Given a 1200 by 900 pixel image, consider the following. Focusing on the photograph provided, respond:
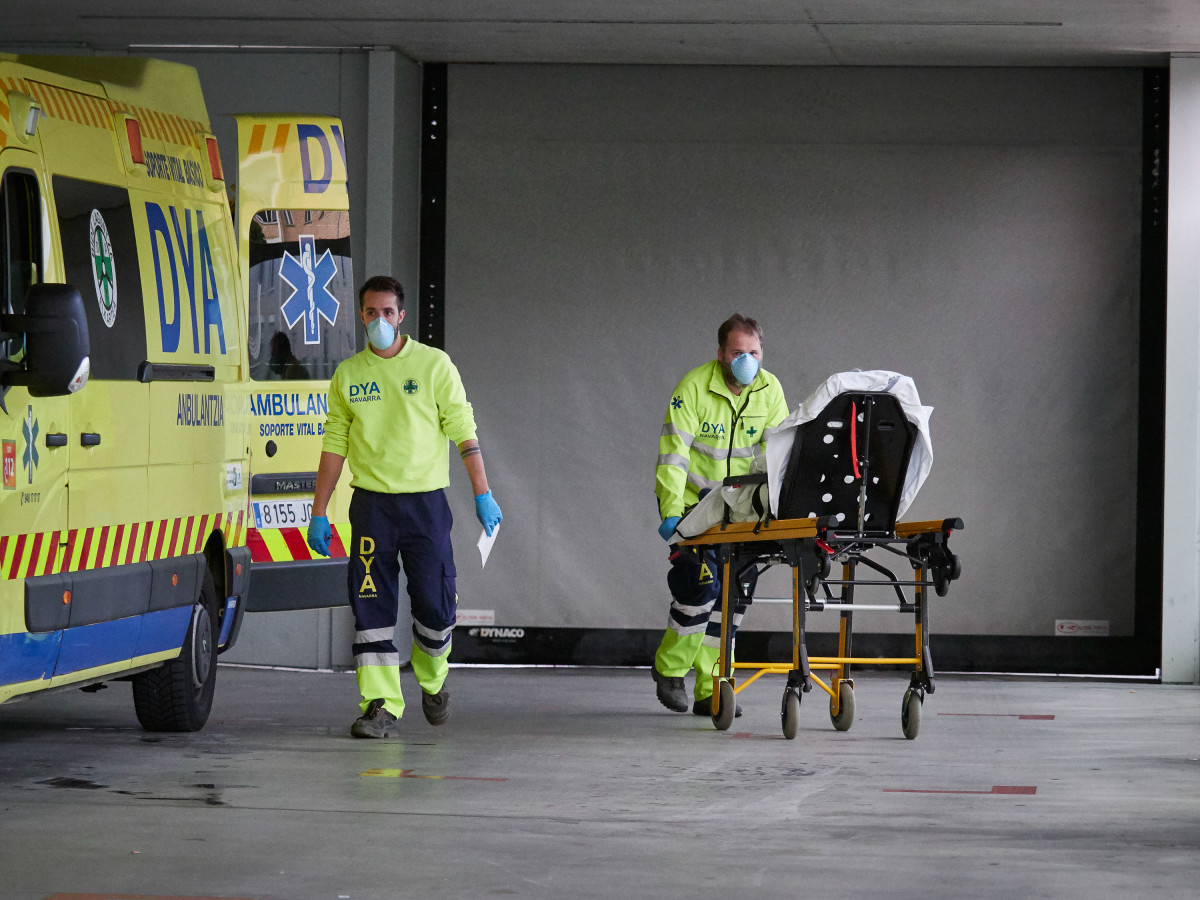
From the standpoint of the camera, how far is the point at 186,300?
25.3ft

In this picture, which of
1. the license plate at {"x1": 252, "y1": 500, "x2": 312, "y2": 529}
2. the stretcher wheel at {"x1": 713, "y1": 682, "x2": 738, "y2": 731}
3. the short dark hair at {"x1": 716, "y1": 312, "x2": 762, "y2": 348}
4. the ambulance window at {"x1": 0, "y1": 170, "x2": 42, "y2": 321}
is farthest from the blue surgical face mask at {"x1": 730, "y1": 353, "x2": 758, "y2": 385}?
the ambulance window at {"x1": 0, "y1": 170, "x2": 42, "y2": 321}

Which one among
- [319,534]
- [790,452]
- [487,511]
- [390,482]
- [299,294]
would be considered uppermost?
[299,294]

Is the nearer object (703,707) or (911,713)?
(911,713)

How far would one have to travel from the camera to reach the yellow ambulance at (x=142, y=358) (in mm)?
6176

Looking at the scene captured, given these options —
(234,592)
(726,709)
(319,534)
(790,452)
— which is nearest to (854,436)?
(790,452)

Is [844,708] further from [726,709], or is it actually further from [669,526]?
[669,526]

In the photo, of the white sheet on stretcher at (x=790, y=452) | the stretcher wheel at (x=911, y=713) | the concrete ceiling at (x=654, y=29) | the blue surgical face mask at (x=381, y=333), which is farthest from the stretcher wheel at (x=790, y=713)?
the concrete ceiling at (x=654, y=29)

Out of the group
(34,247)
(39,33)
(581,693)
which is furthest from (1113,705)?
(39,33)

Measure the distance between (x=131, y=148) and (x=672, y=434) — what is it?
118 inches

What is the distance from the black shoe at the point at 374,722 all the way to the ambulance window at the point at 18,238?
8.78 ft

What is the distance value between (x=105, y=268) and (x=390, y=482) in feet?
5.45

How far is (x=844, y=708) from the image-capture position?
8.34 m

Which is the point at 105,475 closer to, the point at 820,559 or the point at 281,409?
the point at 281,409

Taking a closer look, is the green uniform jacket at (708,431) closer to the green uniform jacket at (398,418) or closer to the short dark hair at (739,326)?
the short dark hair at (739,326)
